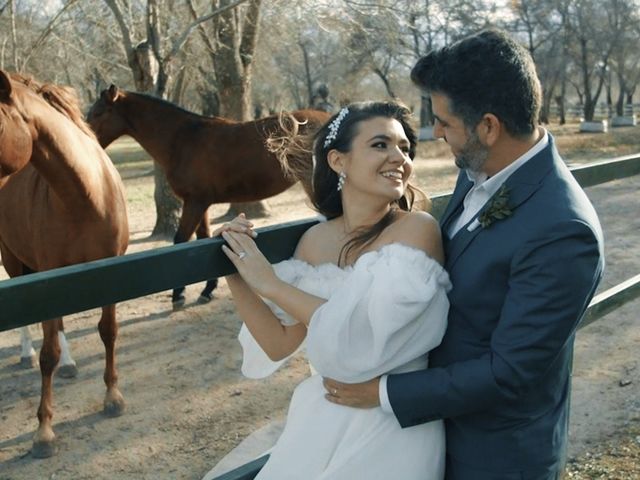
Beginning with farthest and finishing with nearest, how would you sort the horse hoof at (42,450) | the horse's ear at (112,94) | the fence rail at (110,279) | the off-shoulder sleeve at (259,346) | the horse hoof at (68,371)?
the horse's ear at (112,94)
the horse hoof at (68,371)
the horse hoof at (42,450)
the off-shoulder sleeve at (259,346)
the fence rail at (110,279)

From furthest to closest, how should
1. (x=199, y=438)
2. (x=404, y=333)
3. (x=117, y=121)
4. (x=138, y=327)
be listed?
(x=117, y=121) < (x=138, y=327) < (x=199, y=438) < (x=404, y=333)

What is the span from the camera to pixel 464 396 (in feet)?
4.77

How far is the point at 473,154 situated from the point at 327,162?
1.61 ft

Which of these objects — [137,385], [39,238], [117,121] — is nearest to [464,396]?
[39,238]

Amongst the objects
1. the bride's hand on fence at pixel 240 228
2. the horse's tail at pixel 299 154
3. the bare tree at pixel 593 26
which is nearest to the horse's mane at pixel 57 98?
the horse's tail at pixel 299 154

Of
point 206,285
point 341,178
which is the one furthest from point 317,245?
point 206,285

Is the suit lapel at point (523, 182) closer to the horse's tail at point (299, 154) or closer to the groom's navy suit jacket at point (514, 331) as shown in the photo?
the groom's navy suit jacket at point (514, 331)

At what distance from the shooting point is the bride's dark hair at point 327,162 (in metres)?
1.80

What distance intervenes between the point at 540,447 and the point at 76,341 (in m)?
4.98

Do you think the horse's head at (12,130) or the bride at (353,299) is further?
the horse's head at (12,130)

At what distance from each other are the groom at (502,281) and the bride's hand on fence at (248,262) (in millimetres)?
288

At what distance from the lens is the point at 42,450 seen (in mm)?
3930

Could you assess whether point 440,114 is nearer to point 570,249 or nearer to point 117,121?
point 570,249

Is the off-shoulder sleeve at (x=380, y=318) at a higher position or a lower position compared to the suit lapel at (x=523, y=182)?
lower
